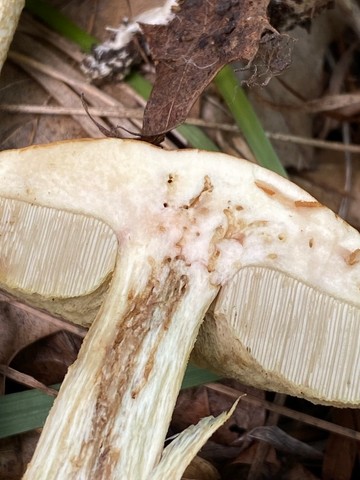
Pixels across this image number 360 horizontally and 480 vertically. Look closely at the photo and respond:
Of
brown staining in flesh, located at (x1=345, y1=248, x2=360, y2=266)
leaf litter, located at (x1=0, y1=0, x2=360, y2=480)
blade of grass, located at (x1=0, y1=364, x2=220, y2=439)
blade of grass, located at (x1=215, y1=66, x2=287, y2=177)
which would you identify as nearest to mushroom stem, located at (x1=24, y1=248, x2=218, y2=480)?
brown staining in flesh, located at (x1=345, y1=248, x2=360, y2=266)

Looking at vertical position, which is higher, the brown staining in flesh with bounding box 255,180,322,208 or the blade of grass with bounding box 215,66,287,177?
the blade of grass with bounding box 215,66,287,177

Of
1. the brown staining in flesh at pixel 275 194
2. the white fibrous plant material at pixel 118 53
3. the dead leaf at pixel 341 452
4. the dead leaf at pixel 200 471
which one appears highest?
the white fibrous plant material at pixel 118 53

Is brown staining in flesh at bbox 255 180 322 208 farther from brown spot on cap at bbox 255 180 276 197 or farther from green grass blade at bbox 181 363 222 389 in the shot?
green grass blade at bbox 181 363 222 389

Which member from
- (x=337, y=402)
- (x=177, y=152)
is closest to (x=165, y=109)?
(x=177, y=152)

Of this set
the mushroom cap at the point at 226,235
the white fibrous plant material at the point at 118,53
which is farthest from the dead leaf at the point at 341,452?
the white fibrous plant material at the point at 118,53

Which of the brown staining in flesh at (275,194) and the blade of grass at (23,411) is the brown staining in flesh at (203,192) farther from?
the blade of grass at (23,411)

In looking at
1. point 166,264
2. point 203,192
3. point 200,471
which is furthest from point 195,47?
point 200,471

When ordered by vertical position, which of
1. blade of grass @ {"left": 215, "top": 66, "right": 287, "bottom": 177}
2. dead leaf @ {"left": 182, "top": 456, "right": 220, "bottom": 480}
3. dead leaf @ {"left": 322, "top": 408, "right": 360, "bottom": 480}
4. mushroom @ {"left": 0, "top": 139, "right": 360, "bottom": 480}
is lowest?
dead leaf @ {"left": 182, "top": 456, "right": 220, "bottom": 480}

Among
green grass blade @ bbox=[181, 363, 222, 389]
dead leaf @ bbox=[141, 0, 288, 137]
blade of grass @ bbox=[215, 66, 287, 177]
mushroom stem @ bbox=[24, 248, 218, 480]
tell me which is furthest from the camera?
blade of grass @ bbox=[215, 66, 287, 177]
